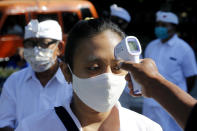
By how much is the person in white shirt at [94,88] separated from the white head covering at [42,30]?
1141 millimetres

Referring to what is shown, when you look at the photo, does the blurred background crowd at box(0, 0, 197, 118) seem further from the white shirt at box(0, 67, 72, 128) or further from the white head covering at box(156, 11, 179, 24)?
the white shirt at box(0, 67, 72, 128)

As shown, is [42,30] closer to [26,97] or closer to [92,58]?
[26,97]

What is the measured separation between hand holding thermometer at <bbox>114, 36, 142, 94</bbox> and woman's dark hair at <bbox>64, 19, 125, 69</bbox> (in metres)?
0.35

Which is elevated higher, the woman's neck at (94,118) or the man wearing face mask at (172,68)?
the woman's neck at (94,118)

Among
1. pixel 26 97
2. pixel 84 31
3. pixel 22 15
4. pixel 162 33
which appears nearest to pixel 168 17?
pixel 162 33

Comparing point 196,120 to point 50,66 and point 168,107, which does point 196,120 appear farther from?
point 50,66

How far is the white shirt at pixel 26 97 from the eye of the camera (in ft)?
8.63

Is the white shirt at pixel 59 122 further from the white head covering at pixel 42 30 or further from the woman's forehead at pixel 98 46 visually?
the white head covering at pixel 42 30

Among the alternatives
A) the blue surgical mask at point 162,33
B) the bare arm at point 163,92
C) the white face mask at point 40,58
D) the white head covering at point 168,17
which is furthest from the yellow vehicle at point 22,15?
the bare arm at point 163,92

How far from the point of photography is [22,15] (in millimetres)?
10492

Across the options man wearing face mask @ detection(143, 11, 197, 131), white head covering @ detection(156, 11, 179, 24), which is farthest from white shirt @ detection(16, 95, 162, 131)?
white head covering @ detection(156, 11, 179, 24)

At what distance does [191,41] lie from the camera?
49.8 ft

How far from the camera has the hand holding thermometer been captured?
4.26ft

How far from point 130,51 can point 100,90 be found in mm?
463
